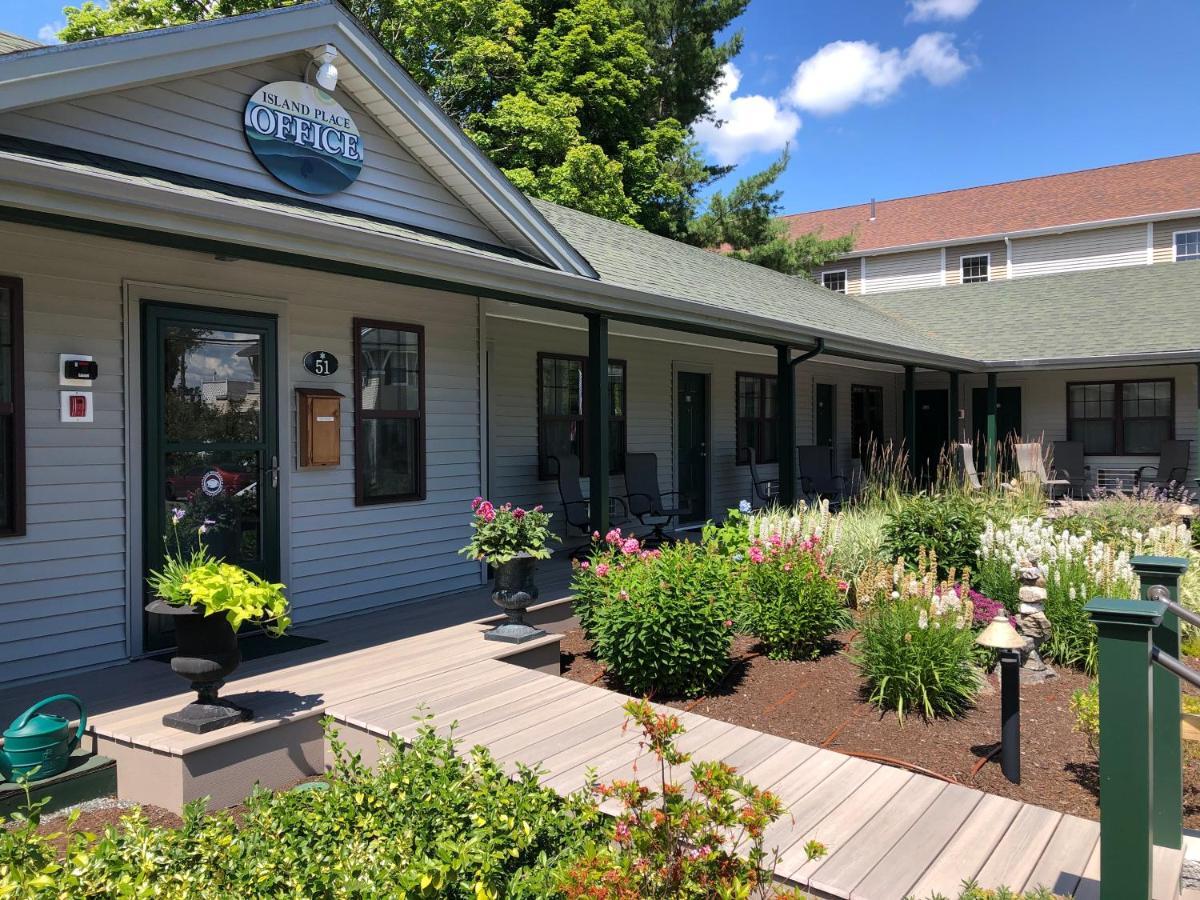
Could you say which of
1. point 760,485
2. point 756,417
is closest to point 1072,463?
point 756,417

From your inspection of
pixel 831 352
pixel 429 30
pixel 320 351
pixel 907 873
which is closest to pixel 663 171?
pixel 429 30

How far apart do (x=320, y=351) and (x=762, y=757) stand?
4.03 meters

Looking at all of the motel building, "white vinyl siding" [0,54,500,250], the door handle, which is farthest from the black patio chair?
the door handle

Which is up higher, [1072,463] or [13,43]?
[13,43]

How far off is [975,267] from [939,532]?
23.3m

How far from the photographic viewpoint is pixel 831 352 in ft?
35.6

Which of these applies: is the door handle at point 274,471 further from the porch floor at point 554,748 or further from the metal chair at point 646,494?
the metal chair at point 646,494

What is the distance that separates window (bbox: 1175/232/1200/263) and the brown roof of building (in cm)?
80

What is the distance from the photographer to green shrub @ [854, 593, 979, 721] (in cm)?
430

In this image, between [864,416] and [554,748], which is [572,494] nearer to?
[554,748]

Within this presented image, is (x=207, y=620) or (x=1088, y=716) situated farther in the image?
(x=1088, y=716)

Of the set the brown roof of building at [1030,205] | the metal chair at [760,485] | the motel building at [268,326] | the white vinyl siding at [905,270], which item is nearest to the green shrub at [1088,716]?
the motel building at [268,326]

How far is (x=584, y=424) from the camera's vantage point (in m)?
9.78

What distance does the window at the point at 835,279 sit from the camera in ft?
94.9
